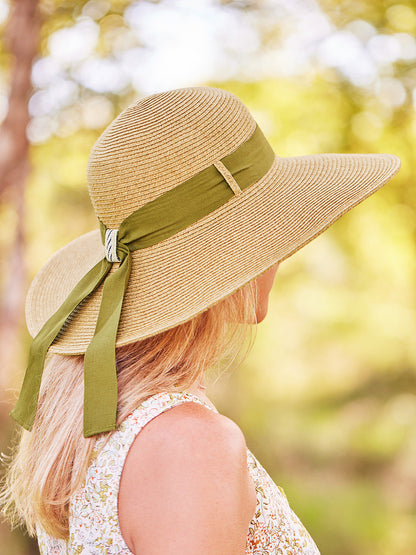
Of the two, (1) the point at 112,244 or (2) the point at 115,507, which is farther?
(1) the point at 112,244

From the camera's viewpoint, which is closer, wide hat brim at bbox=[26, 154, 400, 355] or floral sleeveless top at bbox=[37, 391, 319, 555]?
floral sleeveless top at bbox=[37, 391, 319, 555]

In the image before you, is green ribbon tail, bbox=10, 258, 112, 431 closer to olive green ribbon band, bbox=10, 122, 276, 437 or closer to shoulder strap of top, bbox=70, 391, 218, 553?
olive green ribbon band, bbox=10, 122, 276, 437

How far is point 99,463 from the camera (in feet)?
2.60

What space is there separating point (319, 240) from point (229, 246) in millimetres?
2637

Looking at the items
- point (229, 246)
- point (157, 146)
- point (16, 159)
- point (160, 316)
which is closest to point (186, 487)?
point (160, 316)

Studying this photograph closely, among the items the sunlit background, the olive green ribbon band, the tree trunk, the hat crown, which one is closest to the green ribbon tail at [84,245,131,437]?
the olive green ribbon band

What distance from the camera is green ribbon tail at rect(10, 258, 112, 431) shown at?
95cm

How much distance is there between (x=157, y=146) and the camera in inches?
35.5

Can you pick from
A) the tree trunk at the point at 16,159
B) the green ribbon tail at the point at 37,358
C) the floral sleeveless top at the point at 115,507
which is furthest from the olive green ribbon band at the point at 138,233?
the tree trunk at the point at 16,159

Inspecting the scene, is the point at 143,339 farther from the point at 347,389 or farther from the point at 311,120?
the point at 347,389

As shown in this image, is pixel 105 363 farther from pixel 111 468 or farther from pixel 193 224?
pixel 193 224

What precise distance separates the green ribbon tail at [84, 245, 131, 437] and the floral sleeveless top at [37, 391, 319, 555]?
3cm

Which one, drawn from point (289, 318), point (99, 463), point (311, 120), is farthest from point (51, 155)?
point (99, 463)

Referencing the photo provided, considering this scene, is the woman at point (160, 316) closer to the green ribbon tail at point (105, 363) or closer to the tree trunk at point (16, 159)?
the green ribbon tail at point (105, 363)
